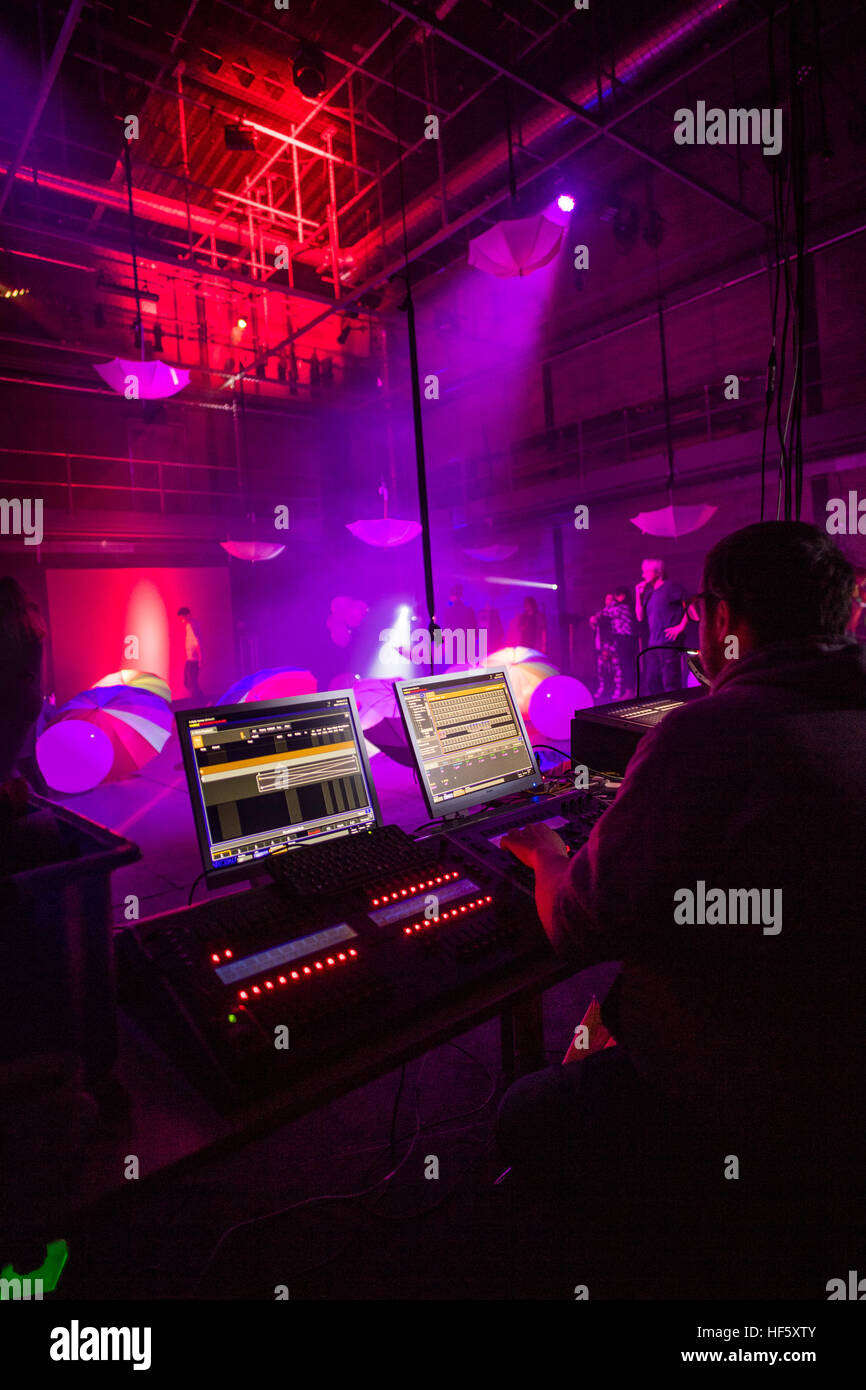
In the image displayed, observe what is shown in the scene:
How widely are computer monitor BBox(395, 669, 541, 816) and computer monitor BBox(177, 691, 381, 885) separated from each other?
0.18m

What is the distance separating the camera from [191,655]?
1189 centimetres

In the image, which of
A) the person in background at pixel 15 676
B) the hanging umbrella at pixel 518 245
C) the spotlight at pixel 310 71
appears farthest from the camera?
the spotlight at pixel 310 71

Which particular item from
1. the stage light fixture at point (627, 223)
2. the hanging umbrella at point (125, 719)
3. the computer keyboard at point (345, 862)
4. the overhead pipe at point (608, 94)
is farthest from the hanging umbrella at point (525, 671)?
the stage light fixture at point (627, 223)

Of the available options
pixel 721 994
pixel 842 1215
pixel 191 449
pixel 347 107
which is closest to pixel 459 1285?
pixel 842 1215

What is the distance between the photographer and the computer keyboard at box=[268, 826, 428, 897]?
4.85ft

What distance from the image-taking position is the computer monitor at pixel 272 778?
62.9 inches

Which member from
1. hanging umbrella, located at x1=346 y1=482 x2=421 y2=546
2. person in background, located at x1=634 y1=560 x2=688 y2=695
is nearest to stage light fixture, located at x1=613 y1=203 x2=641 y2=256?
person in background, located at x1=634 y1=560 x2=688 y2=695

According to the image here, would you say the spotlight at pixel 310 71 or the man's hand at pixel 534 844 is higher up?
the spotlight at pixel 310 71

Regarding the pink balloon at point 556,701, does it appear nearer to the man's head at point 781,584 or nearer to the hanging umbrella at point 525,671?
the hanging umbrella at point 525,671

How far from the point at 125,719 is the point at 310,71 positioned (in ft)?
18.8

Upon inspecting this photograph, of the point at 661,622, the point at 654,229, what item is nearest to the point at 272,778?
the point at 661,622

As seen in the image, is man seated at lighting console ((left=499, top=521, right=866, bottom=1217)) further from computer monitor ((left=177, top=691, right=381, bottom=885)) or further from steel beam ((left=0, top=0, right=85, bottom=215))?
steel beam ((left=0, top=0, right=85, bottom=215))

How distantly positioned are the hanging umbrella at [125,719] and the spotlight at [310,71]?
544 cm

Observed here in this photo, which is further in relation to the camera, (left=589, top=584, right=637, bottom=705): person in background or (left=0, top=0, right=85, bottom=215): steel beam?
(left=589, top=584, right=637, bottom=705): person in background
